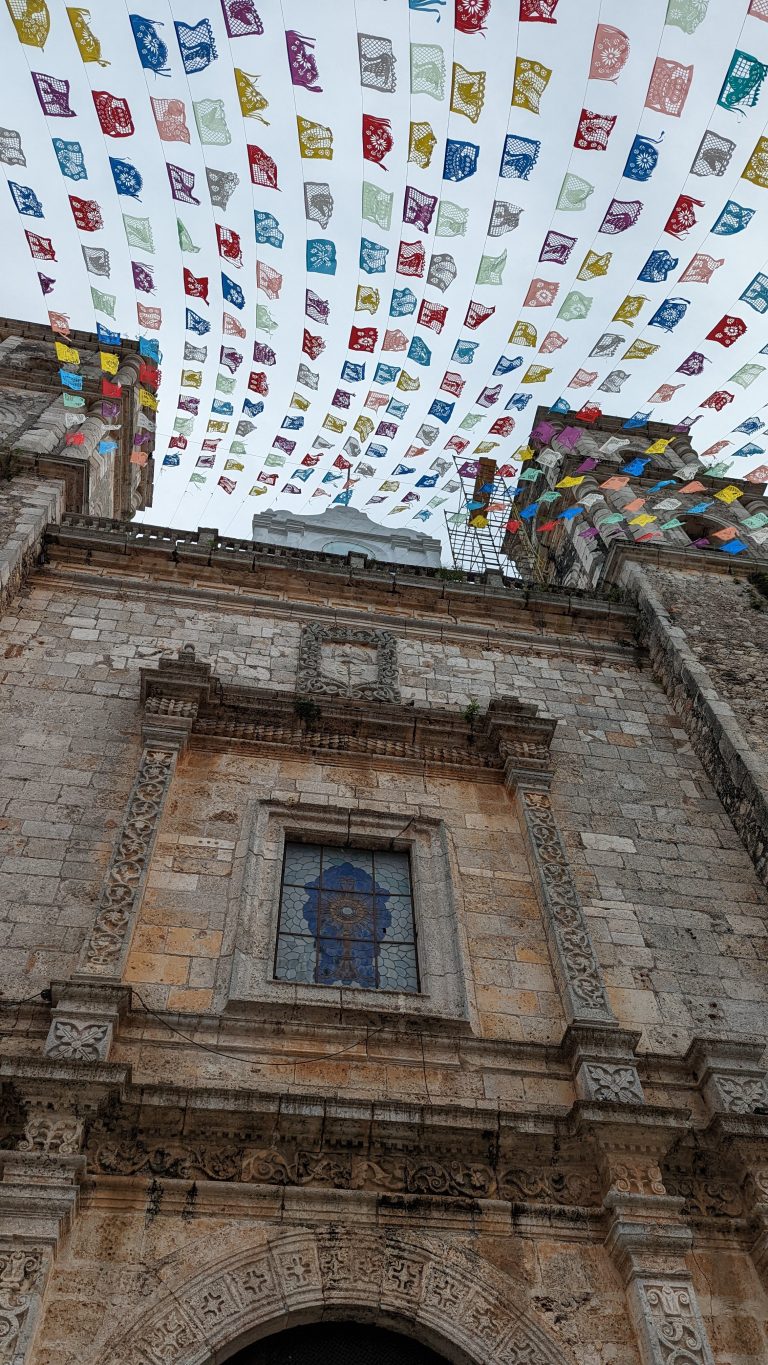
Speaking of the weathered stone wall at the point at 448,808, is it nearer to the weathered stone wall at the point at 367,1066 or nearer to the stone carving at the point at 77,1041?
the weathered stone wall at the point at 367,1066

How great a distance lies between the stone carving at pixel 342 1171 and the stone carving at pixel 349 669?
5.06m

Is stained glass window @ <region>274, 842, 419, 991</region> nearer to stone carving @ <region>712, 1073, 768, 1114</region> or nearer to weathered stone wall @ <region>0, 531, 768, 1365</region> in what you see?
weathered stone wall @ <region>0, 531, 768, 1365</region>

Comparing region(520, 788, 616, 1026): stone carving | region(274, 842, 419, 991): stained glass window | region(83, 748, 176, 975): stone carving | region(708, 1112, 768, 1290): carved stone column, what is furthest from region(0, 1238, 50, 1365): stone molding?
region(708, 1112, 768, 1290): carved stone column

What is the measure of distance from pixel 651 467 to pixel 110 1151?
16.5 meters

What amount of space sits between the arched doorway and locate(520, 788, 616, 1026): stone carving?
2489 millimetres

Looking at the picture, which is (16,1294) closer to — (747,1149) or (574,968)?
(574,968)

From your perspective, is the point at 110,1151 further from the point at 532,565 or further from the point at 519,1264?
the point at 532,565

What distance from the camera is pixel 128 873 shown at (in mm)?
7840

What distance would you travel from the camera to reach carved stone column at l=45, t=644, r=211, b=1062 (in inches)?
255

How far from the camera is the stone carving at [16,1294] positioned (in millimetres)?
4961

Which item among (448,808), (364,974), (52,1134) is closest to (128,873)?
(364,974)

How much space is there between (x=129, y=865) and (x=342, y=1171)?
2.98 meters

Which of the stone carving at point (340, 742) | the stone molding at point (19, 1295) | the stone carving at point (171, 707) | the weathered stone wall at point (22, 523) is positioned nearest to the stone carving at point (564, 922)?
the stone carving at point (340, 742)

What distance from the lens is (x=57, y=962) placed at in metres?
7.28
